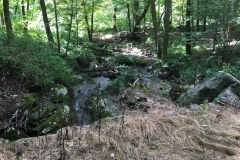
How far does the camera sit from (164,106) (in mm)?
4703

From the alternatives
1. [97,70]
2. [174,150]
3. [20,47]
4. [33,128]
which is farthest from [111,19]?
[174,150]

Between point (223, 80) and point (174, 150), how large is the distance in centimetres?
297

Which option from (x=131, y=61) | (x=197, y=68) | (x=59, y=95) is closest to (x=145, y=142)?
(x=59, y=95)

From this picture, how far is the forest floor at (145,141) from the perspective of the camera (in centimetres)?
244

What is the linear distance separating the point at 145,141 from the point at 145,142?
0.02 metres

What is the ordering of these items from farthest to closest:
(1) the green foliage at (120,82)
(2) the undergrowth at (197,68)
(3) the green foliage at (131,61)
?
1. (3) the green foliage at (131,61)
2. (2) the undergrowth at (197,68)
3. (1) the green foliage at (120,82)

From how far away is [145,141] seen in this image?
2752 millimetres

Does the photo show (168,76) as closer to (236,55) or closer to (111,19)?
(236,55)

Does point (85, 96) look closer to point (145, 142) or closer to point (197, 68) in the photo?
point (145, 142)

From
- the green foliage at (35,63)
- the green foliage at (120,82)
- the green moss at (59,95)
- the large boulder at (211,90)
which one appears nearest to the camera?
the large boulder at (211,90)

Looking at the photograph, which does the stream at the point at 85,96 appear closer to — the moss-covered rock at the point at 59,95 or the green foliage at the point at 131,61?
the moss-covered rock at the point at 59,95

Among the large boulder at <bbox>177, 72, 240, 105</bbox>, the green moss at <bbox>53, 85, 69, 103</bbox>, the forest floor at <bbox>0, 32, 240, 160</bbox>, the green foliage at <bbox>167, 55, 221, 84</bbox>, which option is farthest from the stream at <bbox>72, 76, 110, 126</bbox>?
the green foliage at <bbox>167, 55, 221, 84</bbox>

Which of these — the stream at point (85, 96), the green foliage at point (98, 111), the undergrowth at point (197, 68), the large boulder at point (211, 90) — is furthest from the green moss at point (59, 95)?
the undergrowth at point (197, 68)

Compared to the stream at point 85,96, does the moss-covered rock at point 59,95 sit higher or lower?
higher
